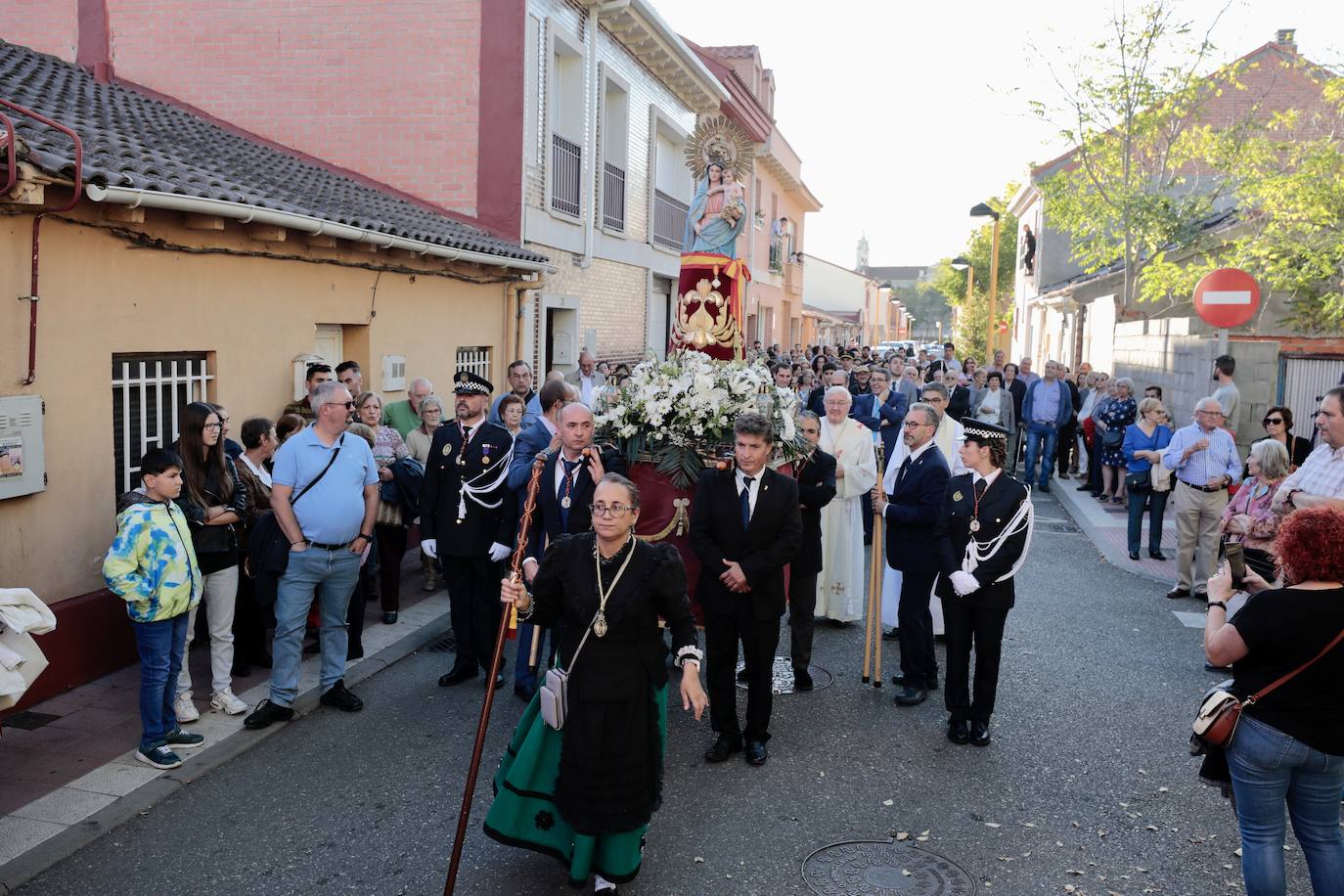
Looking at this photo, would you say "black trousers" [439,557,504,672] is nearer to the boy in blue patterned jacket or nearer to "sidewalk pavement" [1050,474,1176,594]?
the boy in blue patterned jacket

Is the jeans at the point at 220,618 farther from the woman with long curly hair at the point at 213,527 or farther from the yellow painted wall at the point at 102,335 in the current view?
the yellow painted wall at the point at 102,335

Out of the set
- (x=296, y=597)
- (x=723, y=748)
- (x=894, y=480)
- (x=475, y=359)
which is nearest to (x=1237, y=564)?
(x=723, y=748)

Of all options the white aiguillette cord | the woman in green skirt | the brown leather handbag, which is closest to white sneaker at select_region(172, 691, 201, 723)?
the woman in green skirt

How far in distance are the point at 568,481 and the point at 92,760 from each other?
288 centimetres

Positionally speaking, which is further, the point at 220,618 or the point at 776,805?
the point at 220,618

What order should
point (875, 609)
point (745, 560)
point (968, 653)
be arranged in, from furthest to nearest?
point (875, 609) < point (968, 653) < point (745, 560)

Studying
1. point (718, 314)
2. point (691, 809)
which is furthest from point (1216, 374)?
point (691, 809)

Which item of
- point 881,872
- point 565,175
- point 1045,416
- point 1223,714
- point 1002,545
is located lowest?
point 881,872

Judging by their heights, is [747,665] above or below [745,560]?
below

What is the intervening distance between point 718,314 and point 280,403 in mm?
4176

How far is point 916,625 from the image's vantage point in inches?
263

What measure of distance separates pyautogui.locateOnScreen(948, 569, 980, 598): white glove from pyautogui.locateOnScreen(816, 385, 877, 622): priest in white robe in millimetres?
2481

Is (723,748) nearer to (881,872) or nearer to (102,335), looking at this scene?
(881,872)

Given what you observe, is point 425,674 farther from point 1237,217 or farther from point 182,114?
point 1237,217
